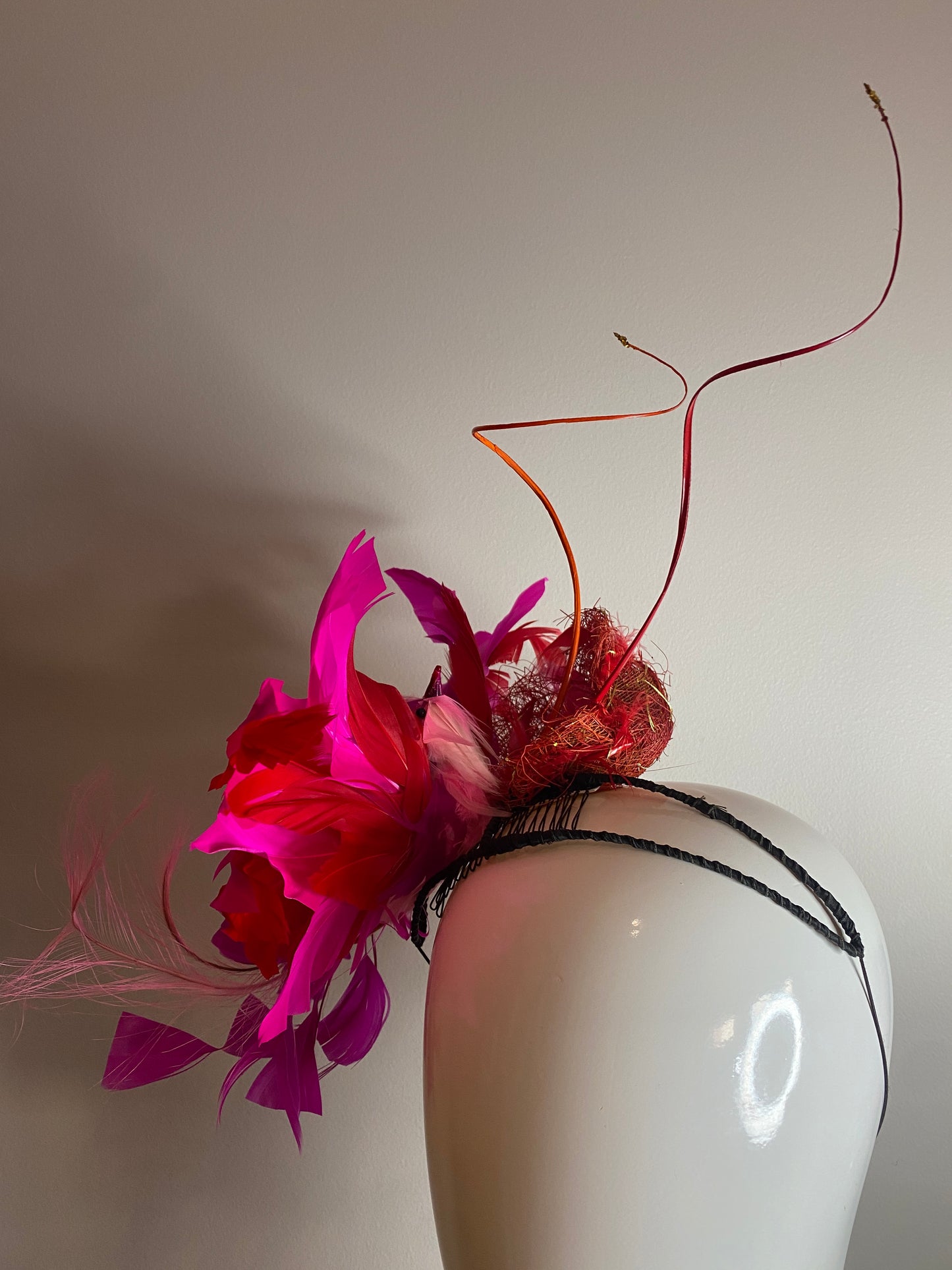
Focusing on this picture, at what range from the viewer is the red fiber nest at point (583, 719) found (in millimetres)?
561

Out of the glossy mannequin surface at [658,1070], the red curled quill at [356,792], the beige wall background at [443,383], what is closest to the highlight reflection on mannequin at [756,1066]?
the glossy mannequin surface at [658,1070]

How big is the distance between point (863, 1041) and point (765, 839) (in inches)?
4.7

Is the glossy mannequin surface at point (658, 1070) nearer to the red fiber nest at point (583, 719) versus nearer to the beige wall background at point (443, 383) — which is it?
the red fiber nest at point (583, 719)

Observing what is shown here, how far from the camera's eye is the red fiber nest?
0.56 m

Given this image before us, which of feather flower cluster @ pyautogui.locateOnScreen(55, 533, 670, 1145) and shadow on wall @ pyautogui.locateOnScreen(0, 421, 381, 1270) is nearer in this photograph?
feather flower cluster @ pyautogui.locateOnScreen(55, 533, 670, 1145)

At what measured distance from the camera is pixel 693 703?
2.76 feet

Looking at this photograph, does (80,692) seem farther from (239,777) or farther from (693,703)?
(693,703)

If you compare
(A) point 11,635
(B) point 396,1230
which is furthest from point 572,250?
(B) point 396,1230

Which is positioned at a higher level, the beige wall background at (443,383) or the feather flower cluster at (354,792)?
the beige wall background at (443,383)

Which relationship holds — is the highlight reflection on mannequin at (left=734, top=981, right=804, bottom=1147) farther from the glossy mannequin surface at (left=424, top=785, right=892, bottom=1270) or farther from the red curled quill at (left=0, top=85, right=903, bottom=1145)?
the red curled quill at (left=0, top=85, right=903, bottom=1145)

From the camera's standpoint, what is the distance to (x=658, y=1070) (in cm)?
47

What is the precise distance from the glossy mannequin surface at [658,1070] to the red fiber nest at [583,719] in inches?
2.4

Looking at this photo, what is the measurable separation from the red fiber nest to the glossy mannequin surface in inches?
2.4

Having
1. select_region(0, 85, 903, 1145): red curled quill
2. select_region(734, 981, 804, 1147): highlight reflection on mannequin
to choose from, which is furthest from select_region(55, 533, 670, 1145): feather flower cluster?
select_region(734, 981, 804, 1147): highlight reflection on mannequin
